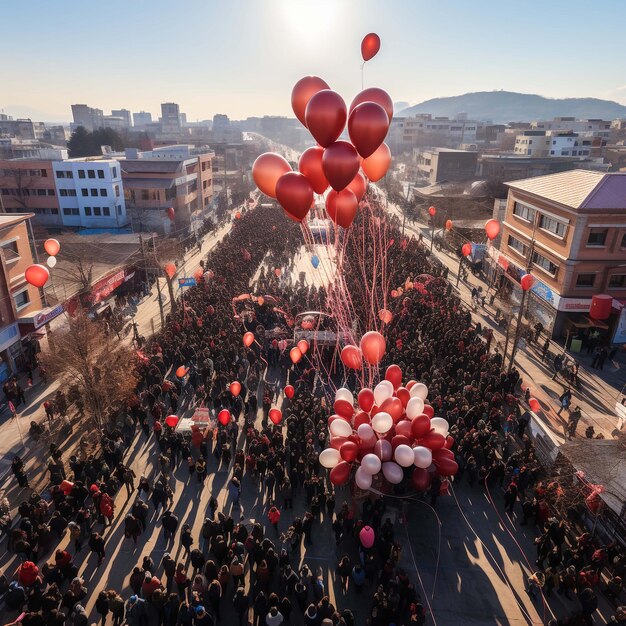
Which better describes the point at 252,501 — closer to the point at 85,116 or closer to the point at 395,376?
the point at 395,376

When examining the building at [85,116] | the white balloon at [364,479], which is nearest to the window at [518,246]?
the white balloon at [364,479]

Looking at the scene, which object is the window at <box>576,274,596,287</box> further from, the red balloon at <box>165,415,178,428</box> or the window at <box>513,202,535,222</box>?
the red balloon at <box>165,415,178,428</box>

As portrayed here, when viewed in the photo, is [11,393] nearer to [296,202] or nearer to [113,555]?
[113,555]

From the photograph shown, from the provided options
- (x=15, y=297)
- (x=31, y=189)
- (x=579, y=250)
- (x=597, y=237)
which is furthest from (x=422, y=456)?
(x=31, y=189)

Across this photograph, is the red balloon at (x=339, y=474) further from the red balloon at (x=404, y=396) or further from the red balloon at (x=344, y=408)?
the red balloon at (x=404, y=396)

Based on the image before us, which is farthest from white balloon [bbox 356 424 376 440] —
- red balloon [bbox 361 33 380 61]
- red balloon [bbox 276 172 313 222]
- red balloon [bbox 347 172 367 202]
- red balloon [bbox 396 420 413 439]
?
red balloon [bbox 361 33 380 61]

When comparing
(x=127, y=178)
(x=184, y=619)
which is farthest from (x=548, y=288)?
(x=127, y=178)
